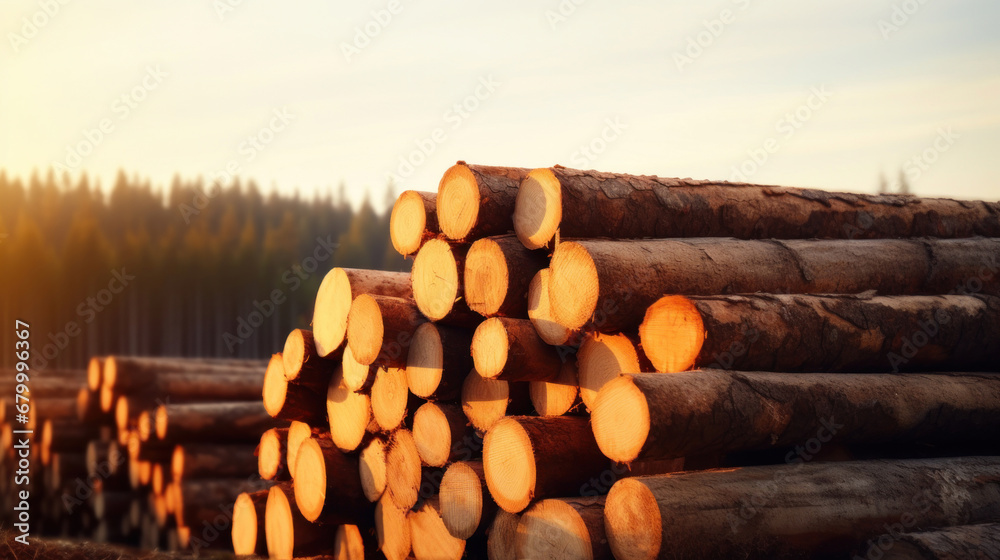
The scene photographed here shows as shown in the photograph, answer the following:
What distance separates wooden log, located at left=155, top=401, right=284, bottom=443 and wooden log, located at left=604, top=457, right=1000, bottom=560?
6697 millimetres

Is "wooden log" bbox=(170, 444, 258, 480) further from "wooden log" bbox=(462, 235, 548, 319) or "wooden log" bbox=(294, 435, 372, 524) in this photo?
"wooden log" bbox=(462, 235, 548, 319)

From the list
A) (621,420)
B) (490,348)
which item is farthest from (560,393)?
(621,420)

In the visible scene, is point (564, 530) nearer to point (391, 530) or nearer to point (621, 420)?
point (621, 420)

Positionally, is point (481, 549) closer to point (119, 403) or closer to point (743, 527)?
point (743, 527)

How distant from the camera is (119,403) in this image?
9875 mm

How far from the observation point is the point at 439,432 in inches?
194

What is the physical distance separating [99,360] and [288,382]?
5.52 metres

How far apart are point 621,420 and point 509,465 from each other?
846 mm

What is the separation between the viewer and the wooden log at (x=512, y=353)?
4375mm

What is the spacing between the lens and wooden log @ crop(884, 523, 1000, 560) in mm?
3637

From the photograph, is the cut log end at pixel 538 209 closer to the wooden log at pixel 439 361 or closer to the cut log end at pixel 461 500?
the wooden log at pixel 439 361

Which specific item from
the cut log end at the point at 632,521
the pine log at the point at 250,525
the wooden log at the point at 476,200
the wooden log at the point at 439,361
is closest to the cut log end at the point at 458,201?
the wooden log at the point at 476,200

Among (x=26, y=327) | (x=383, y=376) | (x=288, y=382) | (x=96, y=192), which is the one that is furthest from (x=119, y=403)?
(x=96, y=192)

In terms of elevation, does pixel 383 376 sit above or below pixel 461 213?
below
